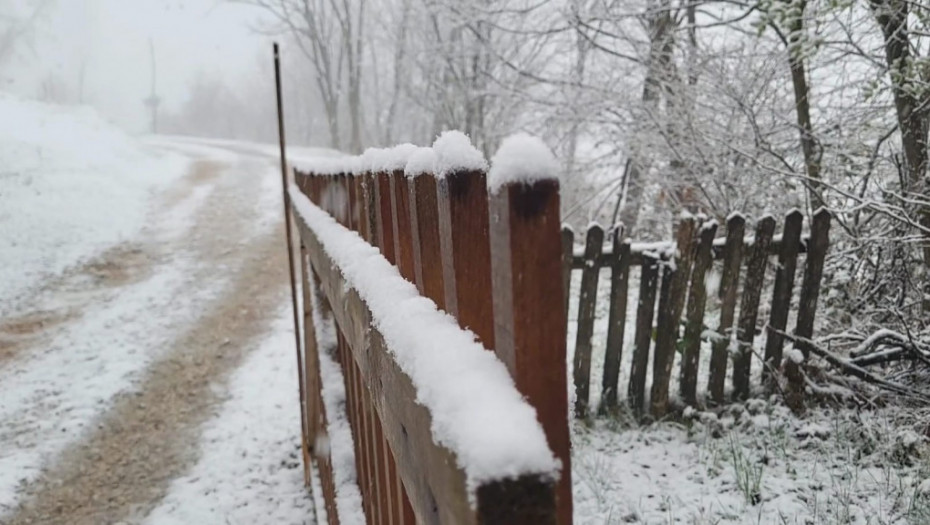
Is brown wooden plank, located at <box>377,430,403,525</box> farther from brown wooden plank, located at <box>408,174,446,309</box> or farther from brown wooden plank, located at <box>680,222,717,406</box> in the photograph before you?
brown wooden plank, located at <box>680,222,717,406</box>

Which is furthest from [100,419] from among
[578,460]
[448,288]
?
[448,288]

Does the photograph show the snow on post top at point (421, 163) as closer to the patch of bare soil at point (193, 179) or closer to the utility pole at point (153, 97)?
the patch of bare soil at point (193, 179)

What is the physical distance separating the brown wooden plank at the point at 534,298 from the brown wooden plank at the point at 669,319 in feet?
13.9

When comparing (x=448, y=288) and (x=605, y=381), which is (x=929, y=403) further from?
(x=448, y=288)

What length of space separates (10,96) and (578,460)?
84.5 feet

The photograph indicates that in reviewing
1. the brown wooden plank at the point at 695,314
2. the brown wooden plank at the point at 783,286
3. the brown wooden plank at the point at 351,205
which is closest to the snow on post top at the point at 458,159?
the brown wooden plank at the point at 351,205

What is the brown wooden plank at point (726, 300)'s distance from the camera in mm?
4520

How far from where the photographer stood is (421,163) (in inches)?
36.0

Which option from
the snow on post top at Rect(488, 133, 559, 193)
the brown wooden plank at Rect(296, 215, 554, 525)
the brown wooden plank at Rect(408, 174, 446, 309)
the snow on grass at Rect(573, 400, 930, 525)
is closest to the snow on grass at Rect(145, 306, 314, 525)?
the snow on grass at Rect(573, 400, 930, 525)

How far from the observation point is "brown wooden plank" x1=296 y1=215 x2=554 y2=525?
628 mm

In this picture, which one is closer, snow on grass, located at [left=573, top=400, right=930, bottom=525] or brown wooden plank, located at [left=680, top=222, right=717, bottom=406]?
snow on grass, located at [left=573, top=400, right=930, bottom=525]

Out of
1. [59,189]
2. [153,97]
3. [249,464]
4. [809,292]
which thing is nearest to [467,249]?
[249,464]

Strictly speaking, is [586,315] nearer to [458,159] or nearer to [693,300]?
[693,300]

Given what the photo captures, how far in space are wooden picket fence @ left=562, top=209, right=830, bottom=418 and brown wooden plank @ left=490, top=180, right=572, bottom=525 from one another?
159 inches
